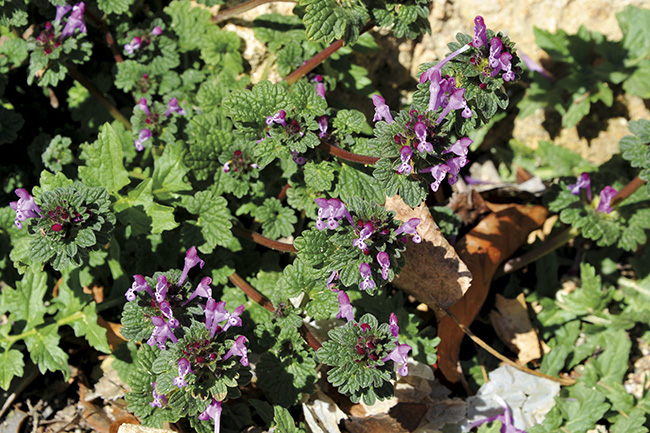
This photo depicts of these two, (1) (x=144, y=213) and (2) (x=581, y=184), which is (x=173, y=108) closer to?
(1) (x=144, y=213)

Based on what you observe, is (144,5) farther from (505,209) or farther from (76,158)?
(505,209)

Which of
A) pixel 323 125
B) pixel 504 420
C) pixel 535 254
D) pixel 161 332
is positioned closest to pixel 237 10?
pixel 323 125

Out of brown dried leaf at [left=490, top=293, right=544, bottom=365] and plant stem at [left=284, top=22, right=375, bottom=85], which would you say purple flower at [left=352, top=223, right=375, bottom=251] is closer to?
plant stem at [left=284, top=22, right=375, bottom=85]

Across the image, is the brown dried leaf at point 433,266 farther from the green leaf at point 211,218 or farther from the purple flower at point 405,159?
the green leaf at point 211,218

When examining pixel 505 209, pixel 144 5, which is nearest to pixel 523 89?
pixel 505 209

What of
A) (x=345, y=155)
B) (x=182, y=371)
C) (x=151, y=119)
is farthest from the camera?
(x=151, y=119)

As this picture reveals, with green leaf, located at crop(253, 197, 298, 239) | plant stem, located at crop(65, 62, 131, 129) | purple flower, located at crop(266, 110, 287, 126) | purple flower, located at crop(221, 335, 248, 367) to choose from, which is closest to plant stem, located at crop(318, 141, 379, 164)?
purple flower, located at crop(266, 110, 287, 126)

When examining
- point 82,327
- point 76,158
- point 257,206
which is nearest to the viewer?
point 82,327
